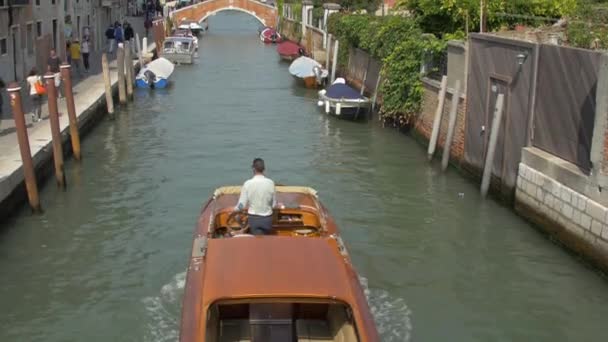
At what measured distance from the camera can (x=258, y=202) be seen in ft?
28.3

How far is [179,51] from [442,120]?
22.3 meters

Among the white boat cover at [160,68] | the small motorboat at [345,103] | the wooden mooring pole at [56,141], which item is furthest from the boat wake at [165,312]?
the white boat cover at [160,68]

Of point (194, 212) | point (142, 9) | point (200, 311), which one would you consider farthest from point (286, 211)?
point (142, 9)

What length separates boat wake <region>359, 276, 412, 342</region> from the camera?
8.70 metres

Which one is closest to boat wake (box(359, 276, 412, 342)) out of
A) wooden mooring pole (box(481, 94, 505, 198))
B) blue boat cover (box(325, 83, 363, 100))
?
wooden mooring pole (box(481, 94, 505, 198))

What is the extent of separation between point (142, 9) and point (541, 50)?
58.8 m

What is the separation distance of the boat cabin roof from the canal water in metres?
1.90

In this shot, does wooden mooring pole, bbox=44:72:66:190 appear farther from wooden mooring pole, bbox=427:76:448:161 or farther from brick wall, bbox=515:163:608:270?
brick wall, bbox=515:163:608:270

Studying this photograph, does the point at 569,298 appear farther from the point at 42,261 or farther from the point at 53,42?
the point at 53,42

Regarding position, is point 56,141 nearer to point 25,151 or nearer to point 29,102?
point 25,151

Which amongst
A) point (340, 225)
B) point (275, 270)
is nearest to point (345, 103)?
point (340, 225)

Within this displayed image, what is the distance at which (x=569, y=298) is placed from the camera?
9.72 m

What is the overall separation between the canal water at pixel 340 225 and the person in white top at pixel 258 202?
55.5 inches

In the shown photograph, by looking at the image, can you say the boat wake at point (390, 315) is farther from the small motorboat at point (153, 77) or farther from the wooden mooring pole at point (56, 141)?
the small motorboat at point (153, 77)
